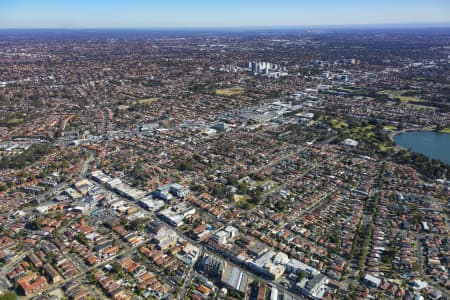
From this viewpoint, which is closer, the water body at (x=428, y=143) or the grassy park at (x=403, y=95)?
the water body at (x=428, y=143)

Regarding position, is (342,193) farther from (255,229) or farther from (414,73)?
(414,73)

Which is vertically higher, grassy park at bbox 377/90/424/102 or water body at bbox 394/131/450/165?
grassy park at bbox 377/90/424/102

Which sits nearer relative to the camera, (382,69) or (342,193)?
(342,193)

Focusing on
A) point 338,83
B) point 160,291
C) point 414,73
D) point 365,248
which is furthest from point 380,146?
point 414,73

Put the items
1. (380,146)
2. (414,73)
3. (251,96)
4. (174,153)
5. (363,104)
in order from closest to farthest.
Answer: (174,153) < (380,146) < (363,104) < (251,96) < (414,73)

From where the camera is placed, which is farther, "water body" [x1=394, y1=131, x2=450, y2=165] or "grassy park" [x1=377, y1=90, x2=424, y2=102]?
"grassy park" [x1=377, y1=90, x2=424, y2=102]

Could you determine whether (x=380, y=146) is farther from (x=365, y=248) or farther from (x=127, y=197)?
(x=127, y=197)

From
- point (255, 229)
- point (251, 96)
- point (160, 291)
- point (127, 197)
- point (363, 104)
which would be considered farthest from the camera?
point (251, 96)

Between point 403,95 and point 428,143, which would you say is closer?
point 428,143
